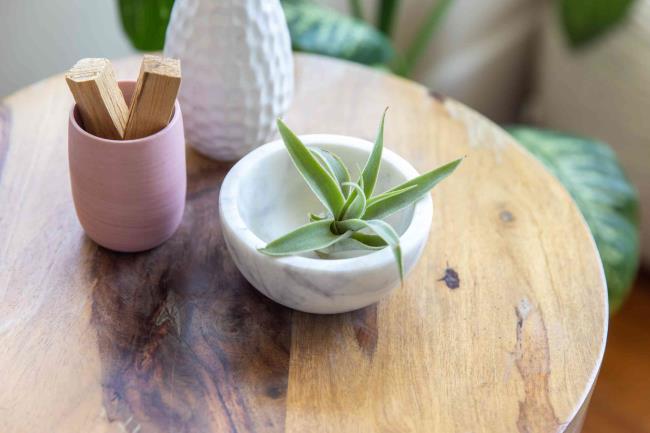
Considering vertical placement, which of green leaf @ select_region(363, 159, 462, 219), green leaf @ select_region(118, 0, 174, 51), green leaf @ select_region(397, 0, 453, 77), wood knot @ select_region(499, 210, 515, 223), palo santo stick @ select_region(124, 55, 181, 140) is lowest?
green leaf @ select_region(397, 0, 453, 77)

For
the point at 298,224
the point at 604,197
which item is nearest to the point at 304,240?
the point at 298,224

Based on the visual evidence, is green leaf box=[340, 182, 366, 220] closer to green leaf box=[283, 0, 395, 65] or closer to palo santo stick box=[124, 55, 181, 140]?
palo santo stick box=[124, 55, 181, 140]

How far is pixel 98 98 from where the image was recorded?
55 centimetres

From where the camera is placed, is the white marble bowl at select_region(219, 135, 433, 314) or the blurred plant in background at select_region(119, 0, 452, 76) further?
the blurred plant in background at select_region(119, 0, 452, 76)

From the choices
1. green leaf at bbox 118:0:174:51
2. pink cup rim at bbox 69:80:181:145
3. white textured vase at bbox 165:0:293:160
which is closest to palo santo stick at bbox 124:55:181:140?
pink cup rim at bbox 69:80:181:145

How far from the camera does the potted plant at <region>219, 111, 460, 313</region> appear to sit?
0.54m

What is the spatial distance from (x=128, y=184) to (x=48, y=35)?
2.42 ft

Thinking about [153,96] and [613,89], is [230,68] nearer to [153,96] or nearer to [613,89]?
[153,96]

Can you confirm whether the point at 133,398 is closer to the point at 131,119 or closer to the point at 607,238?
the point at 131,119

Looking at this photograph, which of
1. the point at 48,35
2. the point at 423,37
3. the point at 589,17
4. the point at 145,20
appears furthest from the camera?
the point at 423,37

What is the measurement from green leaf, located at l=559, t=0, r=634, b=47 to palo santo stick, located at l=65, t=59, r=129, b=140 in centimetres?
102

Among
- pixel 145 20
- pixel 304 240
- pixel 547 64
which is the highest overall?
pixel 304 240

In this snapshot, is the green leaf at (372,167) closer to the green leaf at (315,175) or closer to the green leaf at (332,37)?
the green leaf at (315,175)

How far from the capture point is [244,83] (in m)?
0.69
